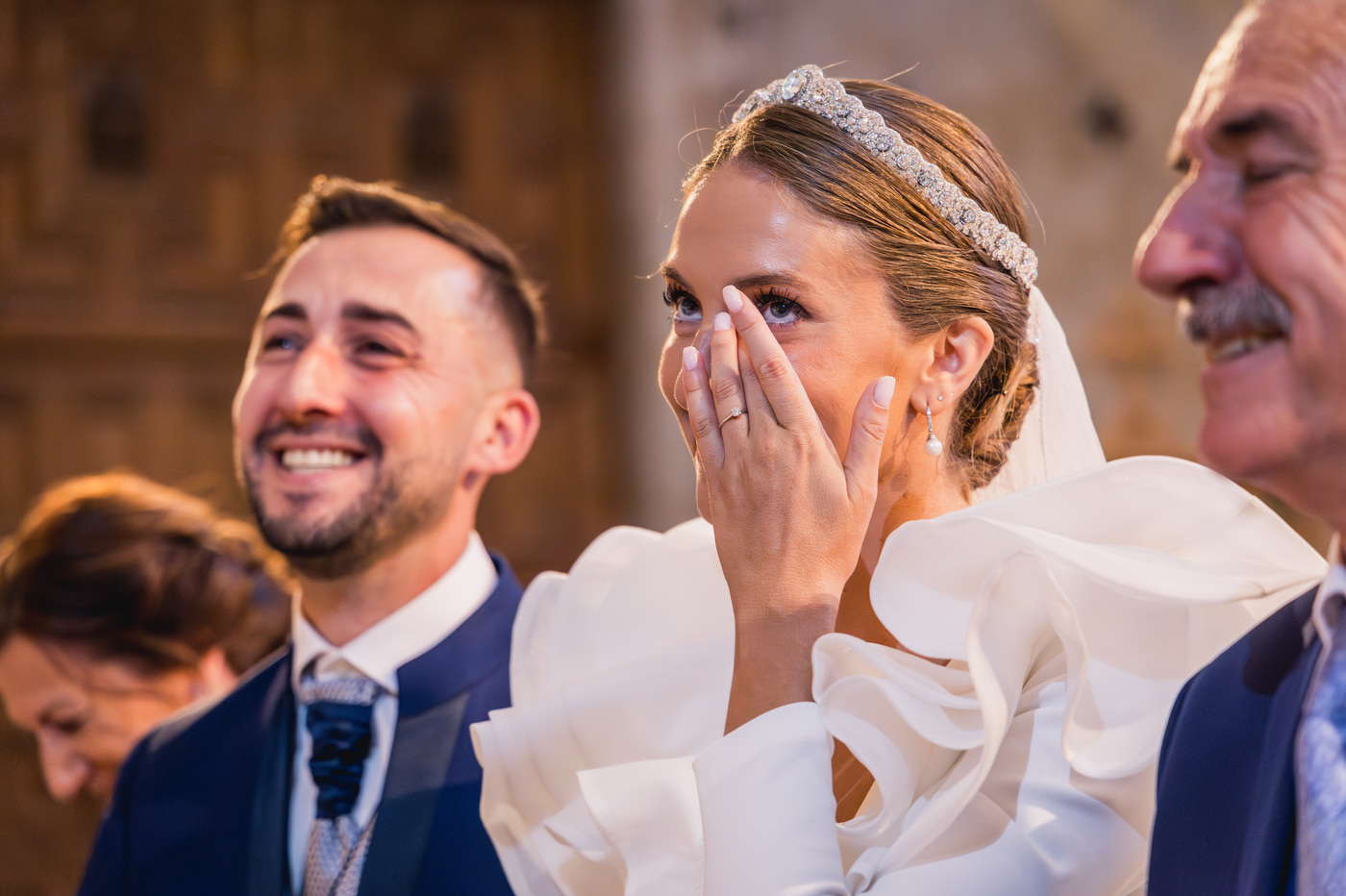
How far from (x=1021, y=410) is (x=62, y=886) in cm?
377

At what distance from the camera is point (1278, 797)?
1074mm

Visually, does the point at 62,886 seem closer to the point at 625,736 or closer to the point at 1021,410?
the point at 625,736

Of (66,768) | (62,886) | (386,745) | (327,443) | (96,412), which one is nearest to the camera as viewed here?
(386,745)

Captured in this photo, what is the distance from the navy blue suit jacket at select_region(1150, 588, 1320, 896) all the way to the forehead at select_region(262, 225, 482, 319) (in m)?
1.60

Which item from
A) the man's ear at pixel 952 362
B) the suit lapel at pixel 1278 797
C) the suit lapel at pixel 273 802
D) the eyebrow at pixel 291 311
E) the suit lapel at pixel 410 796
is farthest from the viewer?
the eyebrow at pixel 291 311

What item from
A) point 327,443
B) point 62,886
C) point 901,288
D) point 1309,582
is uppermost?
point 901,288

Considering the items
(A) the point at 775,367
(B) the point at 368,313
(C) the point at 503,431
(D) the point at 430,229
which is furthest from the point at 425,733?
(D) the point at 430,229

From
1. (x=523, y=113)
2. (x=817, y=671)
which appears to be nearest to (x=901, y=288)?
(x=817, y=671)

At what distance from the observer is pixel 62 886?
4281 mm

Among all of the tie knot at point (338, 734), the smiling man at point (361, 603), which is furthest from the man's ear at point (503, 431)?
the tie knot at point (338, 734)

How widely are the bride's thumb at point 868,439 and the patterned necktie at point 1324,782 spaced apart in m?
0.64

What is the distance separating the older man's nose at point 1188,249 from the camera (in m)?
1.04

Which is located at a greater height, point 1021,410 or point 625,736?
point 1021,410

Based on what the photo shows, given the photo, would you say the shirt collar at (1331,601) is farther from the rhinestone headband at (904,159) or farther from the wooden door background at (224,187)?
the wooden door background at (224,187)
